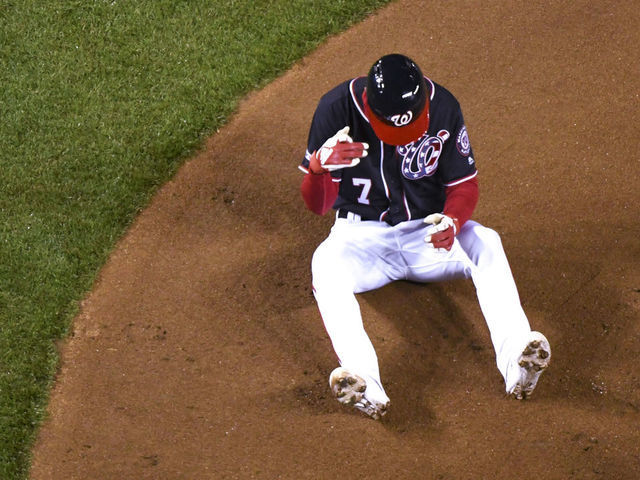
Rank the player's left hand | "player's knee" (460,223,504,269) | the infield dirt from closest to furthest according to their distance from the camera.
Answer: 1. the player's left hand
2. "player's knee" (460,223,504,269)
3. the infield dirt

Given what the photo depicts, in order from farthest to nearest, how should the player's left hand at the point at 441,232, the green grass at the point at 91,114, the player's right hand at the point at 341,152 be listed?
the green grass at the point at 91,114 < the player's left hand at the point at 441,232 < the player's right hand at the point at 341,152

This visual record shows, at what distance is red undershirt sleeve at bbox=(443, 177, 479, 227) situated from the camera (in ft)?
17.0

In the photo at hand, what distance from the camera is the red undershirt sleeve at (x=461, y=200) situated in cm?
517

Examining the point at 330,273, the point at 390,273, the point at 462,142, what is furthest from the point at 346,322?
the point at 462,142

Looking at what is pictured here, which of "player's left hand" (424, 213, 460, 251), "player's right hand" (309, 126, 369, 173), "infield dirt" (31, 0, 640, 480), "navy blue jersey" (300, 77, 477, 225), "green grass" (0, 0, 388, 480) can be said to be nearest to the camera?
"player's right hand" (309, 126, 369, 173)

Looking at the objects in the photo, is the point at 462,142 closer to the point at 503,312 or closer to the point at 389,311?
the point at 503,312

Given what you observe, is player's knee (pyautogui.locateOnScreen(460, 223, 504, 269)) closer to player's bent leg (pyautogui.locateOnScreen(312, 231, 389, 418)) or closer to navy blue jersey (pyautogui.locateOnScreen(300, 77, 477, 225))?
navy blue jersey (pyautogui.locateOnScreen(300, 77, 477, 225))

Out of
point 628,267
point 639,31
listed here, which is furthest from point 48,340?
point 639,31

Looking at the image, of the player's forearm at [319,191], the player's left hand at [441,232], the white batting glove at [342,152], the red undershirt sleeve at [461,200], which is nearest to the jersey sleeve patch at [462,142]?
the red undershirt sleeve at [461,200]

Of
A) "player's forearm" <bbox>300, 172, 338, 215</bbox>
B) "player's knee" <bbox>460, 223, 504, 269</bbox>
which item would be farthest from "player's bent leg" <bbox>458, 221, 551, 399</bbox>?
"player's forearm" <bbox>300, 172, 338, 215</bbox>

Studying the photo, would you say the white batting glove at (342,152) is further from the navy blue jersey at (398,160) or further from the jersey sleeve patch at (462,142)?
the jersey sleeve patch at (462,142)

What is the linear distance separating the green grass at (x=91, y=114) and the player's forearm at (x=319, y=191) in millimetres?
1728

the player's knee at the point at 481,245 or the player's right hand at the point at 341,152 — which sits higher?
the player's right hand at the point at 341,152

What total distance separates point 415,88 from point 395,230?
1.02m
